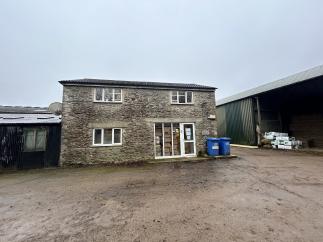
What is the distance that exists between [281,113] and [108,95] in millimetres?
19563

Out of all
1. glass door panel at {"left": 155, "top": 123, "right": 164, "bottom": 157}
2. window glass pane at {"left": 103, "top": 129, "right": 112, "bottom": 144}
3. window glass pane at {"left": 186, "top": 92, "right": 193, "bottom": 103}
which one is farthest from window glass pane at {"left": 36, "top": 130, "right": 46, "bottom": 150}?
window glass pane at {"left": 186, "top": 92, "right": 193, "bottom": 103}

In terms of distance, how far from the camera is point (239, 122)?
20.3 metres

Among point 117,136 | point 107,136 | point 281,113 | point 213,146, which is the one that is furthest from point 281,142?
point 107,136

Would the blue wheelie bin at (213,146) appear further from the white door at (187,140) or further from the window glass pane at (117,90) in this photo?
the window glass pane at (117,90)

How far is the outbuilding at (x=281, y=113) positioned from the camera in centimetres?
1669

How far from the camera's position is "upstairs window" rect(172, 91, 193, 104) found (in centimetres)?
1268

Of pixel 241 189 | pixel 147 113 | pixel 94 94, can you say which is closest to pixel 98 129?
pixel 94 94

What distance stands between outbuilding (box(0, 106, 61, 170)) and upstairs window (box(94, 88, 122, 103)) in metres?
2.93

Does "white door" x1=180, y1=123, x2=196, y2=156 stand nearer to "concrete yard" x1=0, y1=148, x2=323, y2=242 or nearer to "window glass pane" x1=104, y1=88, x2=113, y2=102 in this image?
"concrete yard" x1=0, y1=148, x2=323, y2=242

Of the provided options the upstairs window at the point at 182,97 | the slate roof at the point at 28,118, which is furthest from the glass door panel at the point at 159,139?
the slate roof at the point at 28,118

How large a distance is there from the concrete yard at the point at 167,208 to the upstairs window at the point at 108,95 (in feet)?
18.3

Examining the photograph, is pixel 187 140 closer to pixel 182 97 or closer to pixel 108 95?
pixel 182 97

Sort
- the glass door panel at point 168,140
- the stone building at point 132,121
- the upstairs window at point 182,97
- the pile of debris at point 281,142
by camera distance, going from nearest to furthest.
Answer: the stone building at point 132,121
the glass door panel at point 168,140
the upstairs window at point 182,97
the pile of debris at point 281,142

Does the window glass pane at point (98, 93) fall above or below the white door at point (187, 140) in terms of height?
above
